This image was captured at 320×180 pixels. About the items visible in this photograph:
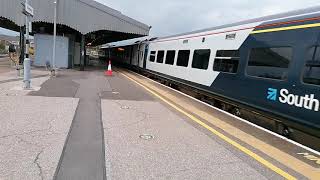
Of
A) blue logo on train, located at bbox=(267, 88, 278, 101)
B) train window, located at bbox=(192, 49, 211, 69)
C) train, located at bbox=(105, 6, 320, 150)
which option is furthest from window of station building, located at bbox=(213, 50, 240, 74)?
blue logo on train, located at bbox=(267, 88, 278, 101)

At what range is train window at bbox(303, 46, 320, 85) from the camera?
261 inches

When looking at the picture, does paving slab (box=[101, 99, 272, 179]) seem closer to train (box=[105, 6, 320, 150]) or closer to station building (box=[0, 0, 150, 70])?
train (box=[105, 6, 320, 150])

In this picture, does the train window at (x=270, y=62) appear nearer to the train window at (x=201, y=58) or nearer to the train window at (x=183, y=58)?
the train window at (x=201, y=58)

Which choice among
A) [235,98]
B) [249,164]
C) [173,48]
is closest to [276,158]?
[249,164]

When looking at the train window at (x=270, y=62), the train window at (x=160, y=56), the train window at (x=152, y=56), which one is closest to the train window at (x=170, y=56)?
the train window at (x=160, y=56)

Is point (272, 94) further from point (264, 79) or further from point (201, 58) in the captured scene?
point (201, 58)

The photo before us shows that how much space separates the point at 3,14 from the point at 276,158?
80.6ft

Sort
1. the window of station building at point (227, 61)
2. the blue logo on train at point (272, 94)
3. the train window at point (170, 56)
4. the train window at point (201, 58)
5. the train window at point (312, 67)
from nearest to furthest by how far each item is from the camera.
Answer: the train window at point (312, 67), the blue logo on train at point (272, 94), the window of station building at point (227, 61), the train window at point (201, 58), the train window at point (170, 56)

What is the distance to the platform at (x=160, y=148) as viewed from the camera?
4938 millimetres

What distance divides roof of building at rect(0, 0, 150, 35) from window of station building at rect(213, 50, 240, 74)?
705 inches

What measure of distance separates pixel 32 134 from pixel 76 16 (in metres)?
21.8

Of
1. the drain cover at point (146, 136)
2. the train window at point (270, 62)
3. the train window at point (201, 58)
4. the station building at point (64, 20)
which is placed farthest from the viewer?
the station building at point (64, 20)

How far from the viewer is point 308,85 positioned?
6.75m

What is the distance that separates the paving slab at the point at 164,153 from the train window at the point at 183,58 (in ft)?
21.4
